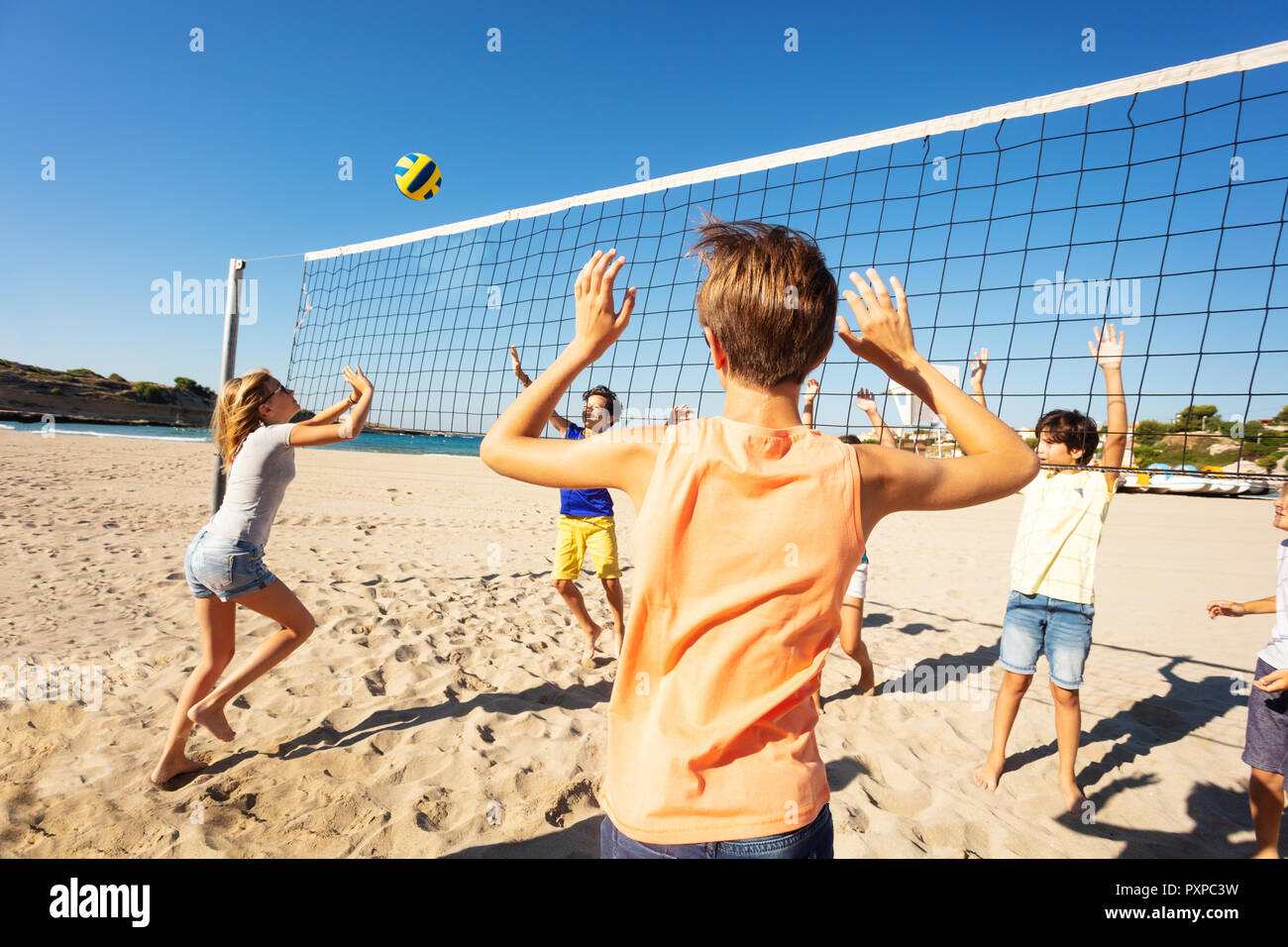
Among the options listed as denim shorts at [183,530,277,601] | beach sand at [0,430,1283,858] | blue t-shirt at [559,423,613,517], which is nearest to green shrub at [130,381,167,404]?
beach sand at [0,430,1283,858]

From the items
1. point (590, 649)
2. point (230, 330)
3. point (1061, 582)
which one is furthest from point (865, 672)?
point (230, 330)

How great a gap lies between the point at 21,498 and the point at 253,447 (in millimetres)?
8568

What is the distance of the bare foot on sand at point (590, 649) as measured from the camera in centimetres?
427

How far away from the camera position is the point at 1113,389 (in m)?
2.64

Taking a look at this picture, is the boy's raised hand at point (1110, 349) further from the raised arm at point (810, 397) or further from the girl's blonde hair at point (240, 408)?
the girl's blonde hair at point (240, 408)

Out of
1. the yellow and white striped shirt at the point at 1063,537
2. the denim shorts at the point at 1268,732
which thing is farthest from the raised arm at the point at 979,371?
the denim shorts at the point at 1268,732

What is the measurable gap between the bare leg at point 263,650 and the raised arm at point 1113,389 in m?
3.37

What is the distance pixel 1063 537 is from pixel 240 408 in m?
3.66

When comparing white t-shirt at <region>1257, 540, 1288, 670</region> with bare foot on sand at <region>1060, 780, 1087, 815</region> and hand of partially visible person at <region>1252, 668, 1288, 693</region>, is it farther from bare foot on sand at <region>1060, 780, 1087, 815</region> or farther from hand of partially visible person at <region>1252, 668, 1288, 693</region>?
bare foot on sand at <region>1060, 780, 1087, 815</region>

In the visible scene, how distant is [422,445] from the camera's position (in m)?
37.6

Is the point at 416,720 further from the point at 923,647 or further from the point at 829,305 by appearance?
the point at 923,647

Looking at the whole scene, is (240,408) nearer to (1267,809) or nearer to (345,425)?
(345,425)

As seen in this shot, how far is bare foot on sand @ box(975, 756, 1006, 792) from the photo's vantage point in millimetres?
3021

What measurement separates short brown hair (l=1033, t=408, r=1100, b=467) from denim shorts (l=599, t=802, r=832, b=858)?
8.67 feet
